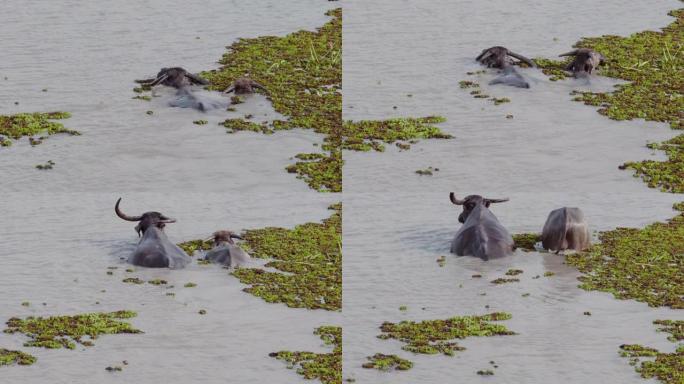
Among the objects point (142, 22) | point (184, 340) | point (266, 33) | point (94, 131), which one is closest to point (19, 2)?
point (142, 22)

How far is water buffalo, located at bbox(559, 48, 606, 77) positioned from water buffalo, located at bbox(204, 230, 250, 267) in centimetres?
Answer: 800

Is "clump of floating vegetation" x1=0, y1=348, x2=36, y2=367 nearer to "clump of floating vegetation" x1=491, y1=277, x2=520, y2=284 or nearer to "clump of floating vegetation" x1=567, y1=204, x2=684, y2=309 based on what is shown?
"clump of floating vegetation" x1=491, y1=277, x2=520, y2=284

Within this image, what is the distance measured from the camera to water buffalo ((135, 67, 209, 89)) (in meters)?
22.3

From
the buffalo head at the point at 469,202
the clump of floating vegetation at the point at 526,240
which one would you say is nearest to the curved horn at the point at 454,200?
the buffalo head at the point at 469,202

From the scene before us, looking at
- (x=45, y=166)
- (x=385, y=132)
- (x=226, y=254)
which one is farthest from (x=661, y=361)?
(x=45, y=166)

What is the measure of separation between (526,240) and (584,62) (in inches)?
243

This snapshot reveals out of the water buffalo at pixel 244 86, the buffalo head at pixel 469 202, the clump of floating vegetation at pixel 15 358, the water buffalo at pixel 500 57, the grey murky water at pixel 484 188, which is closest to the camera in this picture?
the clump of floating vegetation at pixel 15 358

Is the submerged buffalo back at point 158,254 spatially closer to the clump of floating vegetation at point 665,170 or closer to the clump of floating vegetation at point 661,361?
the clump of floating vegetation at point 661,361

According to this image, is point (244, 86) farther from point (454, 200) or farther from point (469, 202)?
point (469, 202)

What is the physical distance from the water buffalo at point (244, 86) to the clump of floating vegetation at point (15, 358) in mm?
8467

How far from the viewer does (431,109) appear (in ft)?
70.3

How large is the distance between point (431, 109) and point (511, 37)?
4.38 m

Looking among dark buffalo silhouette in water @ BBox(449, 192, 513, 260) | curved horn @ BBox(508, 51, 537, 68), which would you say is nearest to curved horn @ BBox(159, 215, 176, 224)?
dark buffalo silhouette in water @ BBox(449, 192, 513, 260)

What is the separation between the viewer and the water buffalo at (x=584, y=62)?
22938mm
